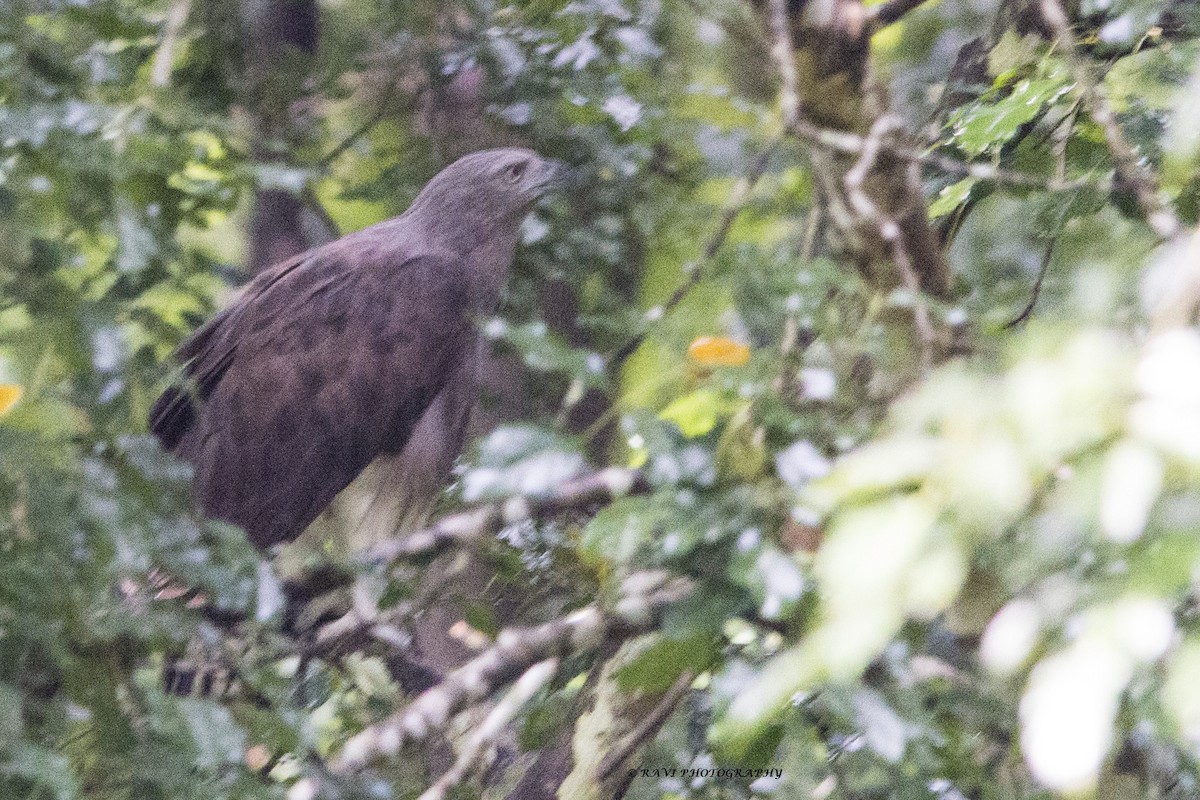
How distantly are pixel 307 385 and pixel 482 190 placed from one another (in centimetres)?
93

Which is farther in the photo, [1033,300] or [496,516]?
[496,516]

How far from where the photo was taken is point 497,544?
3.28 m

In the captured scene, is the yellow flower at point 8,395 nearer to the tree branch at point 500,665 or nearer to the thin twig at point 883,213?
the tree branch at point 500,665

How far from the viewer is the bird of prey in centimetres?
420

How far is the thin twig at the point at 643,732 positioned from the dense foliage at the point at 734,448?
A: 0.02 m

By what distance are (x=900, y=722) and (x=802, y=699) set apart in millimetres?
352

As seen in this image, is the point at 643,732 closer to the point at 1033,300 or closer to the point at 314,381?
the point at 1033,300

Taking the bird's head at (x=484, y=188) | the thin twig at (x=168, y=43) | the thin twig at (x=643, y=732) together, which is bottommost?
the thin twig at (x=643, y=732)

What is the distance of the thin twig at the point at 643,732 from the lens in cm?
257

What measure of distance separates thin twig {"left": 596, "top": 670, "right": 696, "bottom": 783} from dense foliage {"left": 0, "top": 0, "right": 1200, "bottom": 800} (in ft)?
0.07

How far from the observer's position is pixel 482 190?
4.61m

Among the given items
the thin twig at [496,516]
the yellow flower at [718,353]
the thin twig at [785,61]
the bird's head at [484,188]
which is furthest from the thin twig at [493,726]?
the bird's head at [484,188]

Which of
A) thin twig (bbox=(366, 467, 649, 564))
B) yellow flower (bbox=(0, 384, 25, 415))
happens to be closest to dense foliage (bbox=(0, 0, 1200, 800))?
yellow flower (bbox=(0, 384, 25, 415))

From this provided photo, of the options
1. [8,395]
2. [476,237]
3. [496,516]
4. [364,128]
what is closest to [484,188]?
[476,237]
